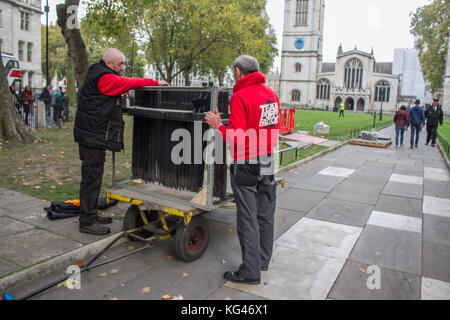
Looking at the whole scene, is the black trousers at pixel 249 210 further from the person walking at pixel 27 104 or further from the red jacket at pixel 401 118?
the person walking at pixel 27 104

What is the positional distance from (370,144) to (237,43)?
37.5 feet

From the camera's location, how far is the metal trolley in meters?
4.25

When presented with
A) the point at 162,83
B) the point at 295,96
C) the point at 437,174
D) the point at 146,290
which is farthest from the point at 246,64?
the point at 295,96

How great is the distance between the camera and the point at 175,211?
4.18 metres

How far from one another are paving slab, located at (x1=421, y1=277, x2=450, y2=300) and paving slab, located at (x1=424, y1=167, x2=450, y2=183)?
664cm

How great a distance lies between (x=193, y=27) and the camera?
22.6 metres

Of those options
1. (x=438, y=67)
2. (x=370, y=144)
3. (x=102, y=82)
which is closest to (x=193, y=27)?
(x=370, y=144)

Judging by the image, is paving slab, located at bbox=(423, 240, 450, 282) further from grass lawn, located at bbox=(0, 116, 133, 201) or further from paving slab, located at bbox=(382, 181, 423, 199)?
grass lawn, located at bbox=(0, 116, 133, 201)

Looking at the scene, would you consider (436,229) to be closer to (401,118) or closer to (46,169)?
(46,169)

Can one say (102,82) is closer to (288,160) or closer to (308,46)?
(288,160)

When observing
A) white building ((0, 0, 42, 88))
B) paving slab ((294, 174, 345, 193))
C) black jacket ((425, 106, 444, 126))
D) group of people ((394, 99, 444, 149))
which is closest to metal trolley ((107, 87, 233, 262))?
paving slab ((294, 174, 345, 193))

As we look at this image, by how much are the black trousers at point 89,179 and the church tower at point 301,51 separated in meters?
83.9

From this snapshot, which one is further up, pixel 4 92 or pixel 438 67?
pixel 438 67
